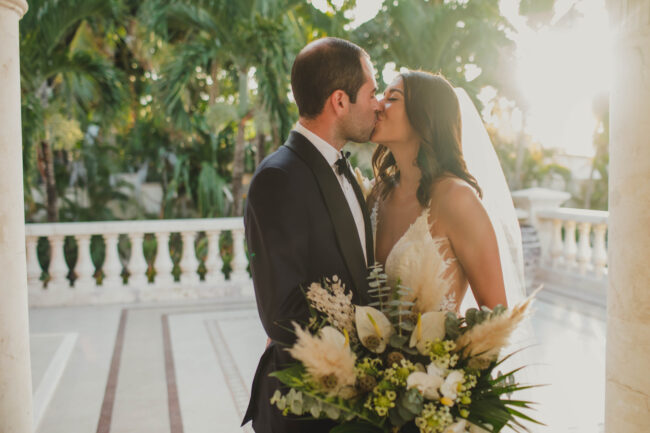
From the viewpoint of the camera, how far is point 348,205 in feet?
5.59

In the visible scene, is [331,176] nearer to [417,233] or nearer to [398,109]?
[417,233]

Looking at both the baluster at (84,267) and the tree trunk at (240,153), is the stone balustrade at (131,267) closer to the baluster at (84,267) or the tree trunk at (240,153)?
the baluster at (84,267)

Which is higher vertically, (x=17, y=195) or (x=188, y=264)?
(x=17, y=195)

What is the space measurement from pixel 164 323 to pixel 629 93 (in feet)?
18.0

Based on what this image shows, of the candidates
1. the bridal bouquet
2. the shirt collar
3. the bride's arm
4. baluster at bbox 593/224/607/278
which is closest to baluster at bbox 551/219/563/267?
baluster at bbox 593/224/607/278

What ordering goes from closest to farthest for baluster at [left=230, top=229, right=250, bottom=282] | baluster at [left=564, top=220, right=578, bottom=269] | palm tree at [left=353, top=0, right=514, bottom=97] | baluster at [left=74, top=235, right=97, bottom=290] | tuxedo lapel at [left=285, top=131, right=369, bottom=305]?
tuxedo lapel at [left=285, top=131, right=369, bottom=305], baluster at [left=74, top=235, right=97, bottom=290], baluster at [left=230, top=229, right=250, bottom=282], baluster at [left=564, top=220, right=578, bottom=269], palm tree at [left=353, top=0, right=514, bottom=97]

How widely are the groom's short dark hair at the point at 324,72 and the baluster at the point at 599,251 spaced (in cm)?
621

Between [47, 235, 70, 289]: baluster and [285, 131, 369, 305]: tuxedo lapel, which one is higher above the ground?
[285, 131, 369, 305]: tuxedo lapel

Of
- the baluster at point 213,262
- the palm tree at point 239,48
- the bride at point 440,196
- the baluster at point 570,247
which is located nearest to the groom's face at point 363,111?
the bride at point 440,196

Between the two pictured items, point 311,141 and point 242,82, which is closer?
point 311,141

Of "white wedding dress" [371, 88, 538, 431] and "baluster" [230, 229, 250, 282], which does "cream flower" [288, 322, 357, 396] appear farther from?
"baluster" [230, 229, 250, 282]

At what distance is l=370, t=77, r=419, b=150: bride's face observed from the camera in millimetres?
2268

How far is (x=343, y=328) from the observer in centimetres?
136

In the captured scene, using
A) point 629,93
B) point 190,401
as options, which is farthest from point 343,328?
point 190,401
